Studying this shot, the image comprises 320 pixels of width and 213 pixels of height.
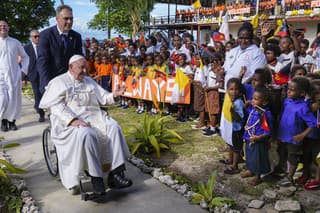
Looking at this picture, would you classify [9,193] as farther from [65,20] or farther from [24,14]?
[24,14]

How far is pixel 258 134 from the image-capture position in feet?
12.4

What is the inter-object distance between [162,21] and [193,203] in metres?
34.0

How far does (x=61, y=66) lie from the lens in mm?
4461

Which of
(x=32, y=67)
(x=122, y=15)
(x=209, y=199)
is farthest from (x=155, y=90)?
(x=122, y=15)

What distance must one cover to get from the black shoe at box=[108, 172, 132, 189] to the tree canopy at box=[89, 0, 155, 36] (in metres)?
31.9

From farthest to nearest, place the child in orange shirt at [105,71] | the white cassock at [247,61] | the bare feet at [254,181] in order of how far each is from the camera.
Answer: the child in orange shirt at [105,71] < the white cassock at [247,61] < the bare feet at [254,181]

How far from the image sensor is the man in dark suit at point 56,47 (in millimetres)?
4199

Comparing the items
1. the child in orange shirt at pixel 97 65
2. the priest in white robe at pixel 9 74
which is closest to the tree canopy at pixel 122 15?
the child in orange shirt at pixel 97 65

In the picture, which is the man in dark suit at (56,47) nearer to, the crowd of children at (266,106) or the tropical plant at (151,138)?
the tropical plant at (151,138)

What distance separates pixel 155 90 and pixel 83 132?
4408mm

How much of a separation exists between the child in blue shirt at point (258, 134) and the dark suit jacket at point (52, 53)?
2.58 metres

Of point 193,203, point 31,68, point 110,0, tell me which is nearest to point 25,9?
point 31,68

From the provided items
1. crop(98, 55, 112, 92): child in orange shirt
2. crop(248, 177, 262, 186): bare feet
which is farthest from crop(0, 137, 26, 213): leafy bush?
crop(98, 55, 112, 92): child in orange shirt

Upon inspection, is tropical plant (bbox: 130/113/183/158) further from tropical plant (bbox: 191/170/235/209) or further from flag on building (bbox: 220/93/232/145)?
tropical plant (bbox: 191/170/235/209)
